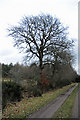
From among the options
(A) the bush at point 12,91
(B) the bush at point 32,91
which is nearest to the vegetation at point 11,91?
(A) the bush at point 12,91

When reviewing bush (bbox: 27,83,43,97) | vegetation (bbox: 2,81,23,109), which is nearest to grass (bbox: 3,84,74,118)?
vegetation (bbox: 2,81,23,109)

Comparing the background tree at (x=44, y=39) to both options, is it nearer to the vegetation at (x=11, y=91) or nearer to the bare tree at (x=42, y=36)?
the bare tree at (x=42, y=36)

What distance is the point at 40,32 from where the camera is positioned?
74.4 feet

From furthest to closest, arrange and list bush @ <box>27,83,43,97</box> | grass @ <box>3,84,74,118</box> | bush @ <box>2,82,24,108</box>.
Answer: bush @ <box>27,83,43,97</box>, bush @ <box>2,82,24,108</box>, grass @ <box>3,84,74,118</box>

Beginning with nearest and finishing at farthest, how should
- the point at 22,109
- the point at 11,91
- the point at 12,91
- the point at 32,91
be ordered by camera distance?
the point at 22,109, the point at 11,91, the point at 12,91, the point at 32,91

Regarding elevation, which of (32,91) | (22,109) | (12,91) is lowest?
(32,91)

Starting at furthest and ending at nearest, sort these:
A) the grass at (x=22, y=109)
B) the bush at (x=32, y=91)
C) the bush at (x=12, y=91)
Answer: the bush at (x=32, y=91) → the bush at (x=12, y=91) → the grass at (x=22, y=109)

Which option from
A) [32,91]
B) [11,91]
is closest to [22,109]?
[11,91]

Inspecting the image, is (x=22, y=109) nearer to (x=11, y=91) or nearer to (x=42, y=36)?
(x=11, y=91)

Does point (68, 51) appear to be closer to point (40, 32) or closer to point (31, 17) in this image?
point (40, 32)

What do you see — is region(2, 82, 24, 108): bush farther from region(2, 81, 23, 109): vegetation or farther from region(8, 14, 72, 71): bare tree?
region(8, 14, 72, 71): bare tree

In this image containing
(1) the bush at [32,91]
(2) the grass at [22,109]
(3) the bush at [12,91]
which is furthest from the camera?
(1) the bush at [32,91]

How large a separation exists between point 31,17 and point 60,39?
5.71 meters

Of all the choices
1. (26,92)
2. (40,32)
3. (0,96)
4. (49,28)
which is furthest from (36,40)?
(0,96)
